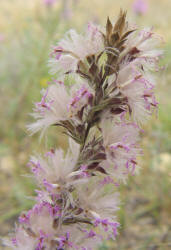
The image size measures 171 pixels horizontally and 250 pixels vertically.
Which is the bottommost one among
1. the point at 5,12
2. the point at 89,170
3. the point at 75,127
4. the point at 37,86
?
the point at 89,170

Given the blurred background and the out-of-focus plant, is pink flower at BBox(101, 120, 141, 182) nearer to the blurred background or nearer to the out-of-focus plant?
the blurred background

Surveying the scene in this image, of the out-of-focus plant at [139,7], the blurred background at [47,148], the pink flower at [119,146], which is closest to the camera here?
the pink flower at [119,146]

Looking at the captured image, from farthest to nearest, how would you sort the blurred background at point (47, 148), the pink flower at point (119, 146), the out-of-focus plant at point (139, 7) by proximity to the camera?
the out-of-focus plant at point (139, 7) < the blurred background at point (47, 148) < the pink flower at point (119, 146)

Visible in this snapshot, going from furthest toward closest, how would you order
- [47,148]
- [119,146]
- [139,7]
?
[139,7]
[47,148]
[119,146]

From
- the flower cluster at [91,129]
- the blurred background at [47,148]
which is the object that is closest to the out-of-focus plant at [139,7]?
the blurred background at [47,148]

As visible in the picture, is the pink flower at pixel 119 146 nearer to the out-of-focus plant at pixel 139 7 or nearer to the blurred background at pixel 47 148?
the blurred background at pixel 47 148

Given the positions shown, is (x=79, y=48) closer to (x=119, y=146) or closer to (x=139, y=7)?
(x=119, y=146)

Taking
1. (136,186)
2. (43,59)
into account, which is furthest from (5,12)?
(136,186)

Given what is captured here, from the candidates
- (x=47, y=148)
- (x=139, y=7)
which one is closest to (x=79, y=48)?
(x=47, y=148)

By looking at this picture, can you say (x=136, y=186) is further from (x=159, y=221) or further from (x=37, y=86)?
(x=37, y=86)
